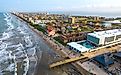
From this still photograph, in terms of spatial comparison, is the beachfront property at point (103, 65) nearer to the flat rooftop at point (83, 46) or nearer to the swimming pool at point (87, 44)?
the flat rooftop at point (83, 46)

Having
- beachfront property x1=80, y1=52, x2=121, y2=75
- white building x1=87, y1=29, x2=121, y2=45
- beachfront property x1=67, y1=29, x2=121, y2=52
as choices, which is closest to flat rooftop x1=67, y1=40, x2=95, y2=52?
beachfront property x1=67, y1=29, x2=121, y2=52

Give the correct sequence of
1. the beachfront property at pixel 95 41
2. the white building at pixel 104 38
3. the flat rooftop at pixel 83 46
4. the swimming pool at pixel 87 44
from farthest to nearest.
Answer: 1. the white building at pixel 104 38
2. the swimming pool at pixel 87 44
3. the beachfront property at pixel 95 41
4. the flat rooftop at pixel 83 46

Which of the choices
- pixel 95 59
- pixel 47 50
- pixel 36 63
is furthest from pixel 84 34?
pixel 36 63

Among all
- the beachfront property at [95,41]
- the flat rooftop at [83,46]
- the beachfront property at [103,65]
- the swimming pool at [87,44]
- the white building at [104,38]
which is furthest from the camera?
the white building at [104,38]

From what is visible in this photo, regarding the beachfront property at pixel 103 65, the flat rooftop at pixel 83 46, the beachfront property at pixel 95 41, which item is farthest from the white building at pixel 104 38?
the beachfront property at pixel 103 65

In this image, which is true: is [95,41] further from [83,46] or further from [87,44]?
[83,46]

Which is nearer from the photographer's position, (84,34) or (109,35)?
(109,35)

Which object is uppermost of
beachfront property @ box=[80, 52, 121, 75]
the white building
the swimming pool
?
the white building

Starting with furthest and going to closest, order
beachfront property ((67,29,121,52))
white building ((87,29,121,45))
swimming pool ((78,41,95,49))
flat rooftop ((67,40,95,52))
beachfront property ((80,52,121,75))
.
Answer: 1. white building ((87,29,121,45))
2. swimming pool ((78,41,95,49))
3. beachfront property ((67,29,121,52))
4. flat rooftop ((67,40,95,52))
5. beachfront property ((80,52,121,75))

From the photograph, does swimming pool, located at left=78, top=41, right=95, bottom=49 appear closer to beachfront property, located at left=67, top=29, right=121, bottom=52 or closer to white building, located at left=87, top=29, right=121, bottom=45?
beachfront property, located at left=67, top=29, right=121, bottom=52

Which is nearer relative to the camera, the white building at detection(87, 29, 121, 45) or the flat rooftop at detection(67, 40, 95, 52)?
the flat rooftop at detection(67, 40, 95, 52)

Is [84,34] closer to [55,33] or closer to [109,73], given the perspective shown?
[55,33]
